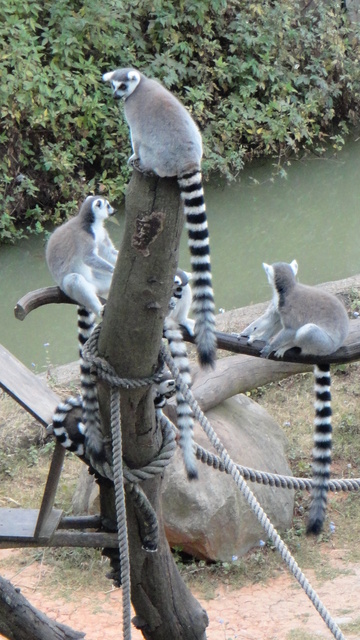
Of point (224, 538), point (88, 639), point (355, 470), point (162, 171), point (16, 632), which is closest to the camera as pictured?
point (162, 171)

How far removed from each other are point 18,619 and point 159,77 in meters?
11.5

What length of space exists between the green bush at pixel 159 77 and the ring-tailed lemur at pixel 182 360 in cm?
636

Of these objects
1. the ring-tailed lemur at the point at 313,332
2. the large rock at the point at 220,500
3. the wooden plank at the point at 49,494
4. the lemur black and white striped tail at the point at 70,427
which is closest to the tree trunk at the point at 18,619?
the wooden plank at the point at 49,494

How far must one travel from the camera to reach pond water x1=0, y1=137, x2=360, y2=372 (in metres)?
8.98

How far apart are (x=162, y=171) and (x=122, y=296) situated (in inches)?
13.4

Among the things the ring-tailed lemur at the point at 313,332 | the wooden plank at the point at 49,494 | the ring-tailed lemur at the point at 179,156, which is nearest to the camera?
the ring-tailed lemur at the point at 179,156

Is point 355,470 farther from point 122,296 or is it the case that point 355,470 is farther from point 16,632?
point 122,296

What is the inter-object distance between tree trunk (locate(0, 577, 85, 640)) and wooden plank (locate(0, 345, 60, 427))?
580 millimetres

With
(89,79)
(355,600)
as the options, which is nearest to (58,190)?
(89,79)

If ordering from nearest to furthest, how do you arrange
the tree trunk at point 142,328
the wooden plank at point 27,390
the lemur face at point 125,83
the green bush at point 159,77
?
the tree trunk at point 142,328 < the wooden plank at point 27,390 < the lemur face at point 125,83 < the green bush at point 159,77

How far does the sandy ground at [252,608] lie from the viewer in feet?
A: 13.9

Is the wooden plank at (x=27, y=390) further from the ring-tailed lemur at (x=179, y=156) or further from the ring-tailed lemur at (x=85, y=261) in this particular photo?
the ring-tailed lemur at (x=85, y=261)

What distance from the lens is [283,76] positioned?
1463 cm

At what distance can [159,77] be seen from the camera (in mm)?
13047
